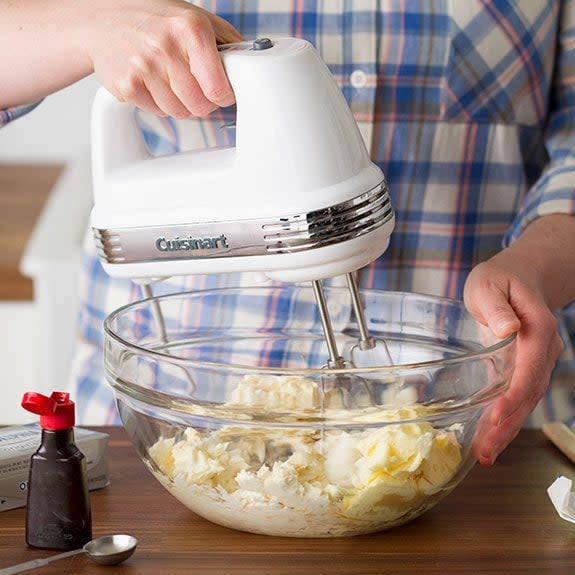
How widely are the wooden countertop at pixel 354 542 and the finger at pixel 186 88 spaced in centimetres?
34

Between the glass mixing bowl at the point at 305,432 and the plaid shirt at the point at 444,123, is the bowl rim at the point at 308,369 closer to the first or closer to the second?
the glass mixing bowl at the point at 305,432

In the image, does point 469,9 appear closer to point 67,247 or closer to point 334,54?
point 334,54

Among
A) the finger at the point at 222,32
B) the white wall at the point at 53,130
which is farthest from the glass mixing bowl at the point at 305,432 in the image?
the white wall at the point at 53,130

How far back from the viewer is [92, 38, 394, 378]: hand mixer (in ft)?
3.12

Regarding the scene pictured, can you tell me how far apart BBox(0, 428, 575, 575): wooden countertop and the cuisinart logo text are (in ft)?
0.74

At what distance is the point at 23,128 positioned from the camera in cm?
327

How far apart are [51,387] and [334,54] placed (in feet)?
3.91

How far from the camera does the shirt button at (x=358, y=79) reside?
141 cm

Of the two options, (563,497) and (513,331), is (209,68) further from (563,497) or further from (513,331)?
(563,497)

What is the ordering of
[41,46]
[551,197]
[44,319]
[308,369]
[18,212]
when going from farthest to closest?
[18,212]
[44,319]
[551,197]
[41,46]
[308,369]

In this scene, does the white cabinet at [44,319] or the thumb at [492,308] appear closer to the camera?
the thumb at [492,308]

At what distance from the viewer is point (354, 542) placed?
100 cm

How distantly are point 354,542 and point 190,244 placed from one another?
269mm

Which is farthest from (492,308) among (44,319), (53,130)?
(53,130)
